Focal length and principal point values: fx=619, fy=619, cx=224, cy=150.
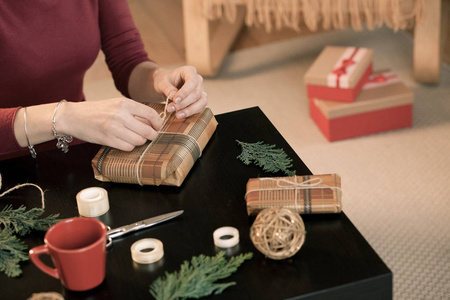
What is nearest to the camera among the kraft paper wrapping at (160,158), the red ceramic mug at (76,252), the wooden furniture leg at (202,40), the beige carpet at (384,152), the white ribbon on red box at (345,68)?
the red ceramic mug at (76,252)

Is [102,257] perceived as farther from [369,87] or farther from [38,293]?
[369,87]

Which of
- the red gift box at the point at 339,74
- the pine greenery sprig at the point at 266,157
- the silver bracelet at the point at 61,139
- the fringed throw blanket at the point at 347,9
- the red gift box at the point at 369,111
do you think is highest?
the silver bracelet at the point at 61,139

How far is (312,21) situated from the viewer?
2.13 metres

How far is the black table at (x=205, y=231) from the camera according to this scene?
732mm

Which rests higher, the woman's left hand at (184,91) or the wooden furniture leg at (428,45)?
the woman's left hand at (184,91)

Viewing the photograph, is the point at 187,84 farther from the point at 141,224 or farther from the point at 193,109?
the point at 141,224

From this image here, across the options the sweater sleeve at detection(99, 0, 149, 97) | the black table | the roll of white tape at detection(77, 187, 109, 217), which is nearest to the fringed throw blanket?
the sweater sleeve at detection(99, 0, 149, 97)

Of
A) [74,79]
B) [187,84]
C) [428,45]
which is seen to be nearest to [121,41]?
[74,79]

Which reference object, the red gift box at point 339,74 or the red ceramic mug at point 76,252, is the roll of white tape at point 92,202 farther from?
the red gift box at point 339,74

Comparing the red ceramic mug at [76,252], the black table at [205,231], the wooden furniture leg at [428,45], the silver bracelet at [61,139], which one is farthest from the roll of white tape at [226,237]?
the wooden furniture leg at [428,45]

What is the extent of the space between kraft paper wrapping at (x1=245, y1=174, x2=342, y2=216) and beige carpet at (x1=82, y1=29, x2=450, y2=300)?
66 centimetres

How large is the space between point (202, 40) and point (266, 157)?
1483mm

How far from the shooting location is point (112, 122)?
0.99 meters

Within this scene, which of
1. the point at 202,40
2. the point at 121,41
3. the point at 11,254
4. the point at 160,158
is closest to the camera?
the point at 11,254
